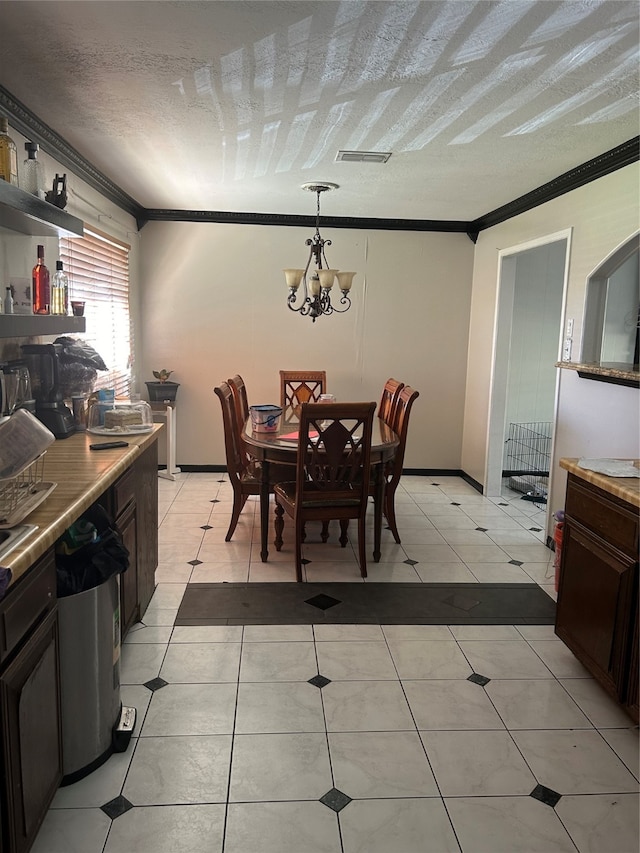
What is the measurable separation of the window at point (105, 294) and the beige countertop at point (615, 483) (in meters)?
2.92

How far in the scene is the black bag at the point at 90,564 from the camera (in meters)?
1.91

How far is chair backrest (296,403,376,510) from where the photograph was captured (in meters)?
3.33

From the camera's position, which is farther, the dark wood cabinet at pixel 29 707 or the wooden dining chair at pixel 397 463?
the wooden dining chair at pixel 397 463

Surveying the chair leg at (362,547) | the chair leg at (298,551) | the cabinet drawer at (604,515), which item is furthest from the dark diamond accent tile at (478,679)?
the chair leg at (298,551)

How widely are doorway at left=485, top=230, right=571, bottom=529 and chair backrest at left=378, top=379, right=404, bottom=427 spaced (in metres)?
1.06

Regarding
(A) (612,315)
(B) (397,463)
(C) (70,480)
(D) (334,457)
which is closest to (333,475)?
(D) (334,457)

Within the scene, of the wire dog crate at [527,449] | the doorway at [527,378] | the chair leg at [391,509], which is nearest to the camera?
the chair leg at [391,509]

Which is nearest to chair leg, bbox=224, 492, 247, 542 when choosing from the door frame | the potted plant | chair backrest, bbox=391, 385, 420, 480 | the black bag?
chair backrest, bbox=391, 385, 420, 480

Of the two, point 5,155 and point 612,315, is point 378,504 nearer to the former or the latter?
point 612,315

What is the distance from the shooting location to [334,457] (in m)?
3.45

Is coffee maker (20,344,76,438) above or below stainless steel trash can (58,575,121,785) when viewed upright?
above

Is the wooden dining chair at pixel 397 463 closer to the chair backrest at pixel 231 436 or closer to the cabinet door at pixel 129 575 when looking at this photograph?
the chair backrest at pixel 231 436

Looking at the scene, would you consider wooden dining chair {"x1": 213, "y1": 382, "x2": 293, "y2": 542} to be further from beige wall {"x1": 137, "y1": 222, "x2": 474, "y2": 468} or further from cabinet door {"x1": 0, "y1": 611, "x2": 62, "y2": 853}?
cabinet door {"x1": 0, "y1": 611, "x2": 62, "y2": 853}

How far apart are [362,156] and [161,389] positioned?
2865 mm
